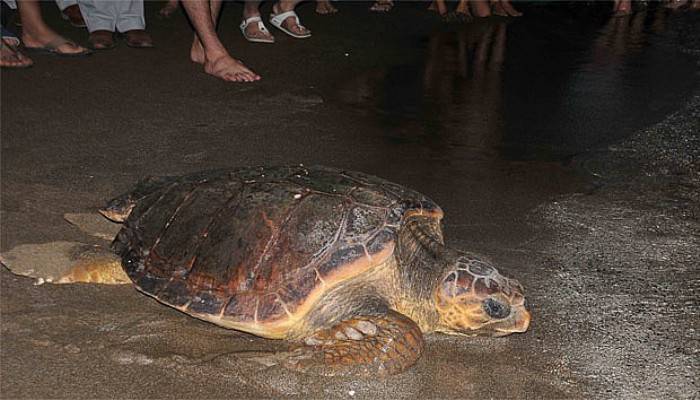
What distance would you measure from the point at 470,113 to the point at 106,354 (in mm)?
2963

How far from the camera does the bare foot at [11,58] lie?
4.35 m

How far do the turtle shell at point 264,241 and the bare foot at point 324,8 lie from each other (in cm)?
Answer: 485

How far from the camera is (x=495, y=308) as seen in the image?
6.83 ft

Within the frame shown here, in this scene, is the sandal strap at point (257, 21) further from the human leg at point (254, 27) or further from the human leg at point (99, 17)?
the human leg at point (99, 17)

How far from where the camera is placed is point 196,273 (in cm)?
222

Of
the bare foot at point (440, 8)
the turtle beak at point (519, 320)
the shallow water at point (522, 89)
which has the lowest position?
the shallow water at point (522, 89)

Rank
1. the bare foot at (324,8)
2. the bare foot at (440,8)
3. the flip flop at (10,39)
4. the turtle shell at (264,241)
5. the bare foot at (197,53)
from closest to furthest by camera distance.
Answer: the turtle shell at (264,241) → the flip flop at (10,39) → the bare foot at (197,53) → the bare foot at (324,8) → the bare foot at (440,8)

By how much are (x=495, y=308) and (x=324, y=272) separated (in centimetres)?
48

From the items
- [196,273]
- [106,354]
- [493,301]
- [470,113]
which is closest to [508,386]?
[493,301]

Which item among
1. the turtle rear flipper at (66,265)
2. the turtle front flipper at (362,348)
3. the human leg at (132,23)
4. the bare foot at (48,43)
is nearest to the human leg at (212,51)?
the human leg at (132,23)

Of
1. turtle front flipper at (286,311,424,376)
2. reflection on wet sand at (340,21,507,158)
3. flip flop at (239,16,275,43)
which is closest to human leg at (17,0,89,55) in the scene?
flip flop at (239,16,275,43)

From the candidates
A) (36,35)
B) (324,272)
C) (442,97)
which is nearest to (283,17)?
(442,97)

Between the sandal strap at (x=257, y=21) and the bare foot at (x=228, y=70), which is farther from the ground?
the sandal strap at (x=257, y=21)

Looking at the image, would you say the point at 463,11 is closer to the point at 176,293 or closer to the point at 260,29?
the point at 260,29
